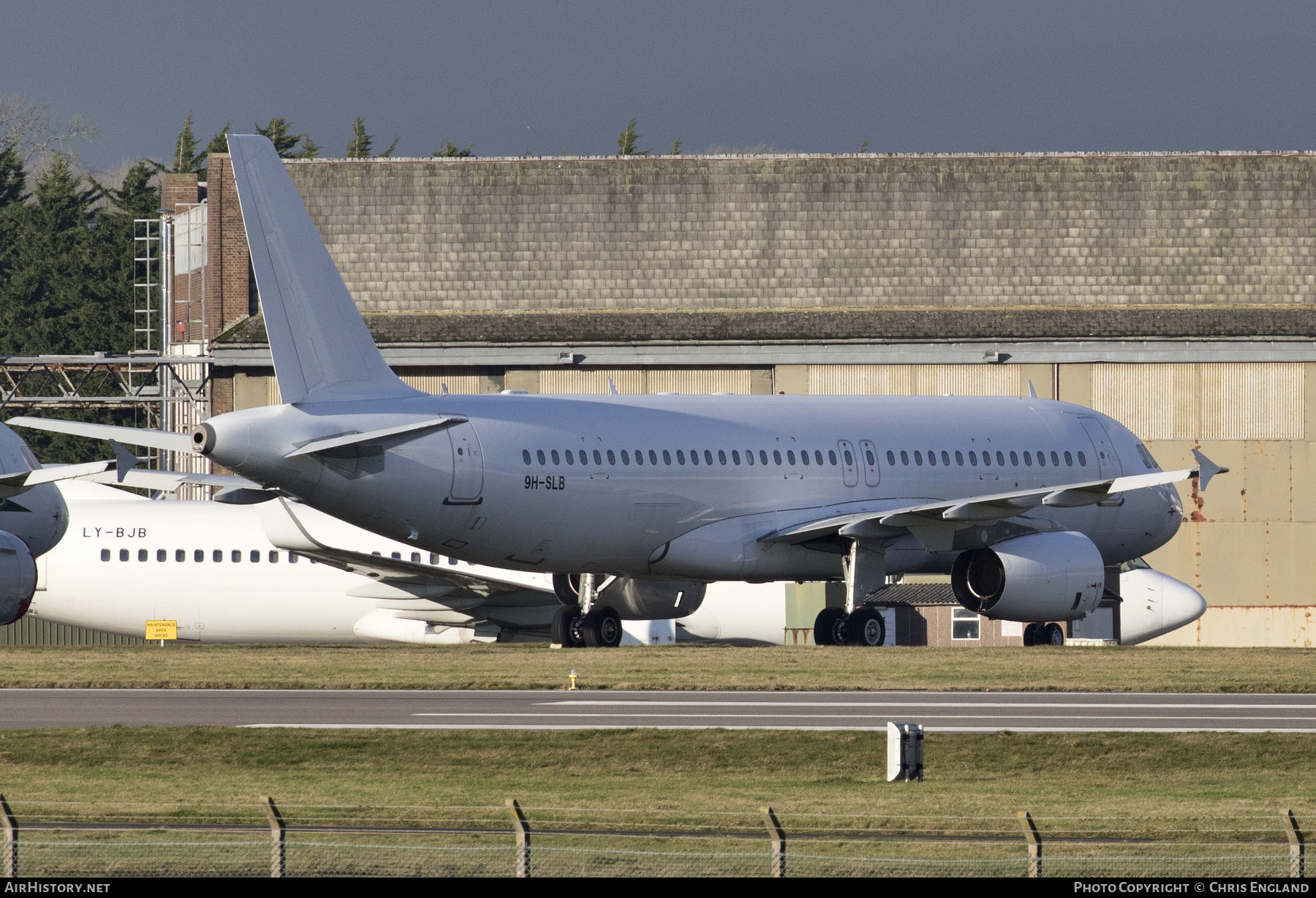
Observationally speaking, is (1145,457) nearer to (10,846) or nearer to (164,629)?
(164,629)

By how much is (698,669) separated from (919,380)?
94.5 feet

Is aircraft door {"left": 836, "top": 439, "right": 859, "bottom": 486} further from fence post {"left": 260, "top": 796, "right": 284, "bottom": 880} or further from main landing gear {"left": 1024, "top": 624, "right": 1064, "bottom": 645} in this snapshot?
fence post {"left": 260, "top": 796, "right": 284, "bottom": 880}

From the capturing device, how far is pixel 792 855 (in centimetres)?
1448

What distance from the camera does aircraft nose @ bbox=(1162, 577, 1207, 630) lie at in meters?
50.3

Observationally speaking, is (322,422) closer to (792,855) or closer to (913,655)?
(913,655)

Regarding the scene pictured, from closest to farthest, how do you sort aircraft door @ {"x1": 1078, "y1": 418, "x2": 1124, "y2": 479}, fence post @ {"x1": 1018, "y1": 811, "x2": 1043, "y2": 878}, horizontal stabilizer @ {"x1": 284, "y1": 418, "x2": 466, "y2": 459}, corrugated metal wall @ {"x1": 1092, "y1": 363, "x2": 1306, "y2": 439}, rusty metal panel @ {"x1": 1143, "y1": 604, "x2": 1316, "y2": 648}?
fence post @ {"x1": 1018, "y1": 811, "x2": 1043, "y2": 878}
horizontal stabilizer @ {"x1": 284, "y1": 418, "x2": 466, "y2": 459}
aircraft door @ {"x1": 1078, "y1": 418, "x2": 1124, "y2": 479}
rusty metal panel @ {"x1": 1143, "y1": 604, "x2": 1316, "y2": 648}
corrugated metal wall @ {"x1": 1092, "y1": 363, "x2": 1306, "y2": 439}

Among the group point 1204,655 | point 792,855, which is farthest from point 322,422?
point 792,855

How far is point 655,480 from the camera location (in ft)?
127

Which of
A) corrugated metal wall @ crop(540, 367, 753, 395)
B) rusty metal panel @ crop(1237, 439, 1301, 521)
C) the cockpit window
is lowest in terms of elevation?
rusty metal panel @ crop(1237, 439, 1301, 521)

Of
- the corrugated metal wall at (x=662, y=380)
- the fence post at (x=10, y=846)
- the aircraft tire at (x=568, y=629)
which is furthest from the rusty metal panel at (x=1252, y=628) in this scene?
the fence post at (x=10, y=846)

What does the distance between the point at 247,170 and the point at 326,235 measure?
33.4 m

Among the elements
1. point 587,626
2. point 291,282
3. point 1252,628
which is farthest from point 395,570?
point 1252,628

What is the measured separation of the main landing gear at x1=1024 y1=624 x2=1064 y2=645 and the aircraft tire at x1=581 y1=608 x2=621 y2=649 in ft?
32.4

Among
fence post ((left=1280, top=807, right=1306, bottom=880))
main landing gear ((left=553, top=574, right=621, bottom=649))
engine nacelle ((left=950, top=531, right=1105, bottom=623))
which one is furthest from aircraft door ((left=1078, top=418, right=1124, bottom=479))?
fence post ((left=1280, top=807, right=1306, bottom=880))
